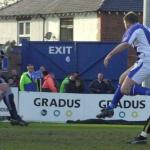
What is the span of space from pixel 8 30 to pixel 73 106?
26.7m

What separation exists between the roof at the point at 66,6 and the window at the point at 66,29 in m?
0.68

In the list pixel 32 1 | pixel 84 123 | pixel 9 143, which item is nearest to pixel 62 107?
pixel 84 123

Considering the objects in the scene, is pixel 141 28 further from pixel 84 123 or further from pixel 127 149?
pixel 84 123

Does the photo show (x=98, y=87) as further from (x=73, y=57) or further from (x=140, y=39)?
(x=140, y=39)

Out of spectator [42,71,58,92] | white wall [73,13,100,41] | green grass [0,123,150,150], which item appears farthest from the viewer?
white wall [73,13,100,41]

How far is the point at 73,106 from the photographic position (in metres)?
19.7

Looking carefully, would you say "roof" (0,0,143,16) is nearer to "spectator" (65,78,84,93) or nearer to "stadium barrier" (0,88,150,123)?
"spectator" (65,78,84,93)

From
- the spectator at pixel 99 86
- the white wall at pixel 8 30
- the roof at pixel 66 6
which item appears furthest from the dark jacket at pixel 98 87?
the white wall at pixel 8 30

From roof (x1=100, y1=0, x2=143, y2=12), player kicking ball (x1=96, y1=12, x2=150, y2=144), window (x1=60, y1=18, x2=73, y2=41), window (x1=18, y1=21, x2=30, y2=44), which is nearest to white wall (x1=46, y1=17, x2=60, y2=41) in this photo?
window (x1=60, y1=18, x2=73, y2=41)

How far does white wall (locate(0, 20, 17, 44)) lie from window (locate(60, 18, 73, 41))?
4.84 meters

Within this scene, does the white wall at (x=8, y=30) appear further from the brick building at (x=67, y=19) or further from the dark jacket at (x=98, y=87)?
the dark jacket at (x=98, y=87)

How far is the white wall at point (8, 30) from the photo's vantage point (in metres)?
45.2

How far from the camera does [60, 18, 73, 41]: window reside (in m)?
40.5

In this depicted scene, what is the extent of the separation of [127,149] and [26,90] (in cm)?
1094
